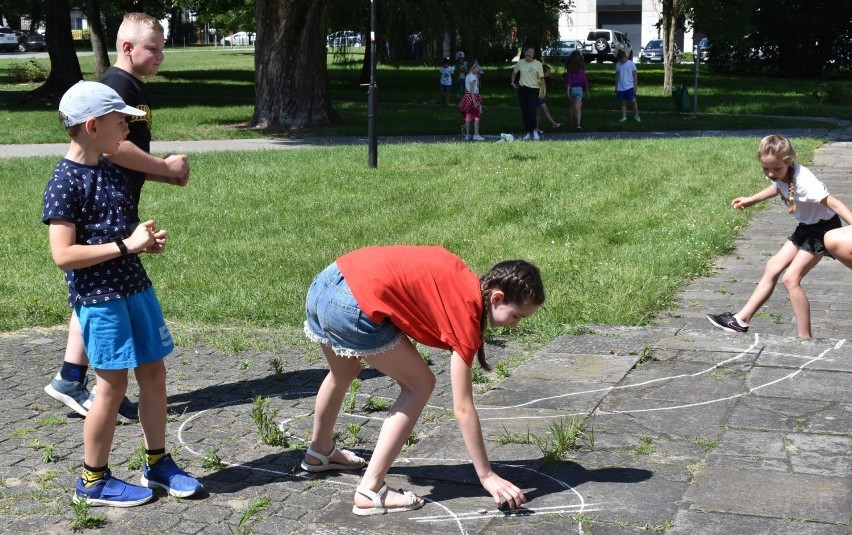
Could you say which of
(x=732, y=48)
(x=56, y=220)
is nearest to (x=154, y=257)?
(x=56, y=220)

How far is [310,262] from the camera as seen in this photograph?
29.2ft

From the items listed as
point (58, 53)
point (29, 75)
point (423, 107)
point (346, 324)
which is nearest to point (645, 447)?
point (346, 324)

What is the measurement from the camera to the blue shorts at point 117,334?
13.2ft

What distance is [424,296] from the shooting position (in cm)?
378

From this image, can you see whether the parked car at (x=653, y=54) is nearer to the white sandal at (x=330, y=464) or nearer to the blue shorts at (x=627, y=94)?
the blue shorts at (x=627, y=94)

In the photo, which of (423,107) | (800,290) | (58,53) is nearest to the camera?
(800,290)

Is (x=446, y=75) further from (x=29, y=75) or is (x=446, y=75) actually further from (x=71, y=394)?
(x=71, y=394)

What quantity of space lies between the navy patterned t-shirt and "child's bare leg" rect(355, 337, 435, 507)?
3.34 feet

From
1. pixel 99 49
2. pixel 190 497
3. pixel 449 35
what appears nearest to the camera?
pixel 190 497

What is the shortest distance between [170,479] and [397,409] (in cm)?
96

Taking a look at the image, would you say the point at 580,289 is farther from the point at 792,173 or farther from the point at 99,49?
the point at 99,49

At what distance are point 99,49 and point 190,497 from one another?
32.3 metres

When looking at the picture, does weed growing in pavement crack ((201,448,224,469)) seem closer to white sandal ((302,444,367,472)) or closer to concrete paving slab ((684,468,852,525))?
white sandal ((302,444,367,472))

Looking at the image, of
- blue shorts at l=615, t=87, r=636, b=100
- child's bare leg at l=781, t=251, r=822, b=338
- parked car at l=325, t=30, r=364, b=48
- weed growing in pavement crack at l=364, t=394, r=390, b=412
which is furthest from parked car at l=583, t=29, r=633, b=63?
weed growing in pavement crack at l=364, t=394, r=390, b=412
